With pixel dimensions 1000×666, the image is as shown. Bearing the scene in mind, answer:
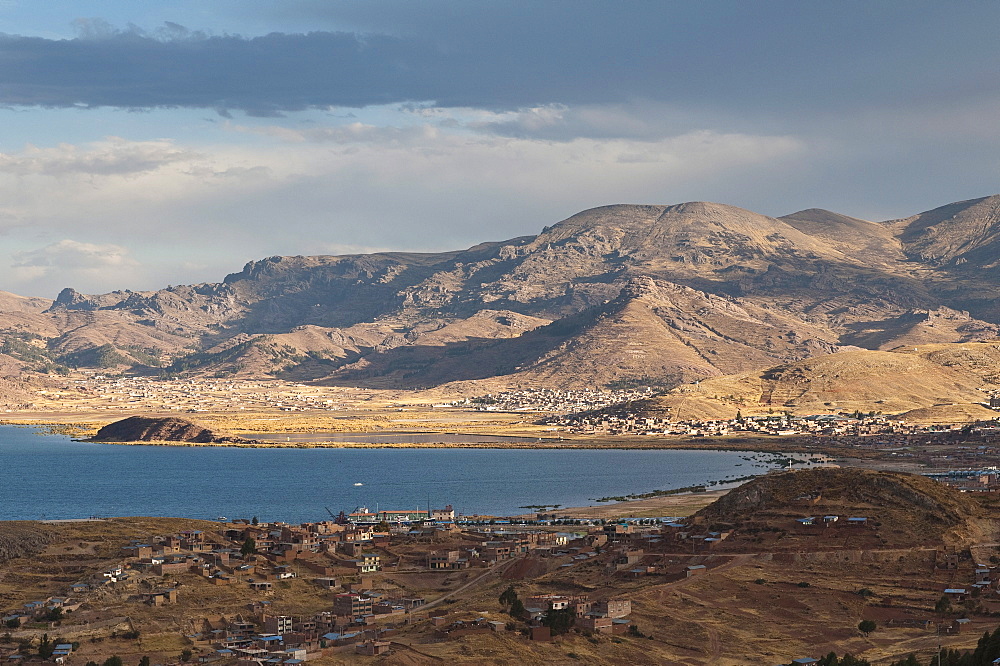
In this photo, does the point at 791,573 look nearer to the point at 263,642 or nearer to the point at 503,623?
the point at 503,623

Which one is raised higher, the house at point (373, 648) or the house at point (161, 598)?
the house at point (161, 598)

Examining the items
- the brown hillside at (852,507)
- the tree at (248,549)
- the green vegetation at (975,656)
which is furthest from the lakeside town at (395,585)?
the green vegetation at (975,656)

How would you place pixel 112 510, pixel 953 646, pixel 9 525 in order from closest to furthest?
pixel 953 646, pixel 9 525, pixel 112 510

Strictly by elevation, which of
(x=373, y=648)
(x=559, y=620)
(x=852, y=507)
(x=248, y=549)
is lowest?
(x=373, y=648)

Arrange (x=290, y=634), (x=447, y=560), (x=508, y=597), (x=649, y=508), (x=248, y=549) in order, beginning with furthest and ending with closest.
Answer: (x=649, y=508)
(x=447, y=560)
(x=248, y=549)
(x=508, y=597)
(x=290, y=634)

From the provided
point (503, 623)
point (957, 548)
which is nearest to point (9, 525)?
point (503, 623)

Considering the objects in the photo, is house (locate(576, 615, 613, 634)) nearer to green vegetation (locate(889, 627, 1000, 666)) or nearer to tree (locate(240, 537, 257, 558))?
green vegetation (locate(889, 627, 1000, 666))

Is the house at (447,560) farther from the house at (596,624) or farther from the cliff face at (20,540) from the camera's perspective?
the cliff face at (20,540)

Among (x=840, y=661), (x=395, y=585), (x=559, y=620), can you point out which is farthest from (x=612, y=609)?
(x=395, y=585)

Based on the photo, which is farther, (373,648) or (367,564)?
(367,564)

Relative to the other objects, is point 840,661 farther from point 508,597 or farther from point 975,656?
point 508,597

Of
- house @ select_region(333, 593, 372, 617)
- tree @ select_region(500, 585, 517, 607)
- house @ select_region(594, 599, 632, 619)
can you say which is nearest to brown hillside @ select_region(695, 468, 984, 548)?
house @ select_region(594, 599, 632, 619)
